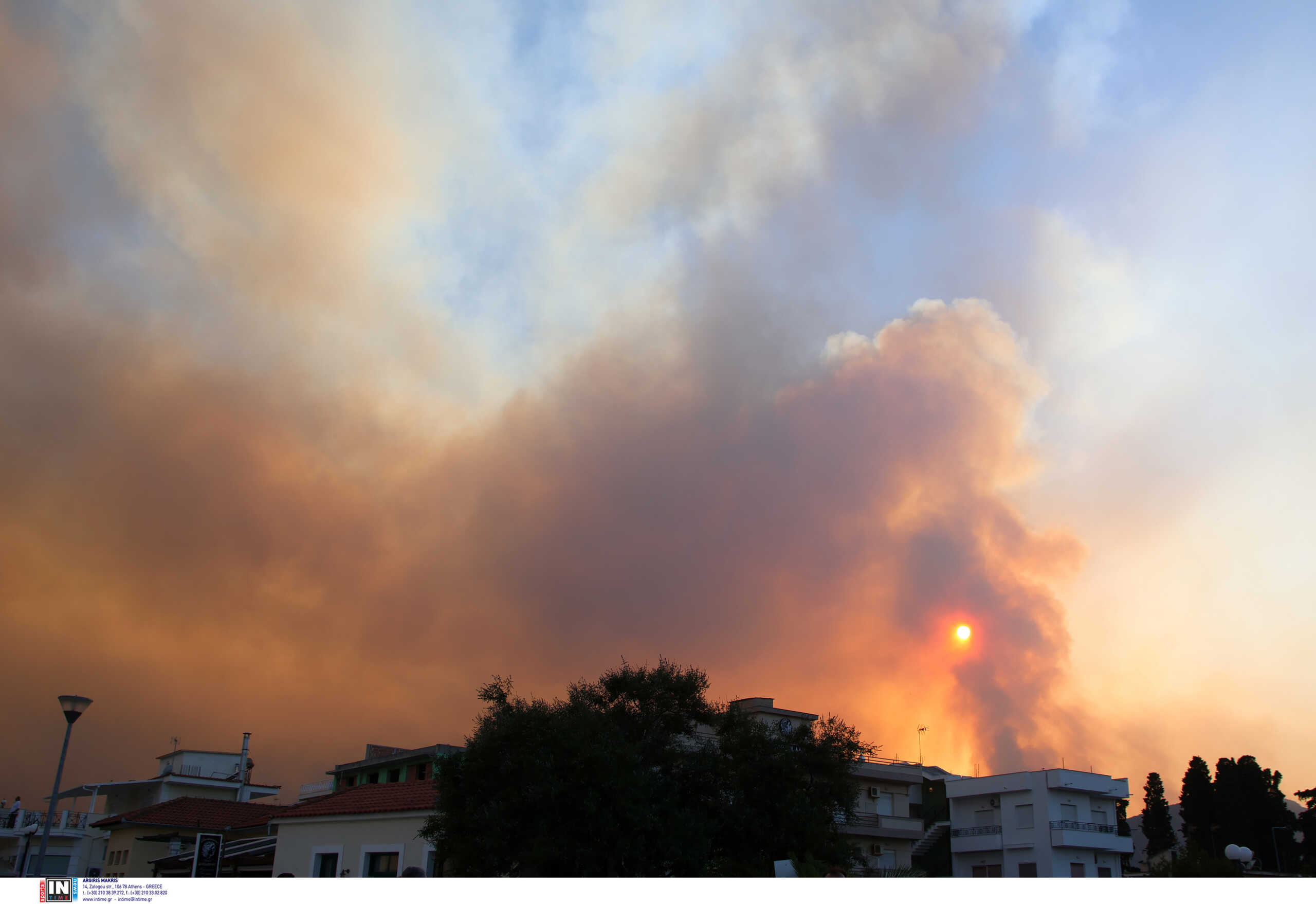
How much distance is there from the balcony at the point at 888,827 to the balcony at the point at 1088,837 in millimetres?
8473

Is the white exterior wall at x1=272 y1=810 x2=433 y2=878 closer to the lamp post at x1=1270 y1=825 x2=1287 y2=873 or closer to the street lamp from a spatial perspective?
the street lamp

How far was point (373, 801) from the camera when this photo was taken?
3369 cm

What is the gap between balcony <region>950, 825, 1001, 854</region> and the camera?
61.2 metres

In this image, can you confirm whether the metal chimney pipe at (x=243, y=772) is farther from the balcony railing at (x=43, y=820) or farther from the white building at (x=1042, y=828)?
the white building at (x=1042, y=828)

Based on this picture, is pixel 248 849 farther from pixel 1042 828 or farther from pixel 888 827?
pixel 1042 828

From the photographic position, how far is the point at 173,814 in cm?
4503

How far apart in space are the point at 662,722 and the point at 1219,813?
2044 inches

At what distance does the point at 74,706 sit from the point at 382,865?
1455cm

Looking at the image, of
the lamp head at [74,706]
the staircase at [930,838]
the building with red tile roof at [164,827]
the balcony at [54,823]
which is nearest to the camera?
the lamp head at [74,706]

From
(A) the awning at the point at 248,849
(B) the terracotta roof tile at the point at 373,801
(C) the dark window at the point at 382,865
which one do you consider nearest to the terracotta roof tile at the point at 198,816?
(A) the awning at the point at 248,849

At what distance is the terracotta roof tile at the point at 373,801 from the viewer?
102ft

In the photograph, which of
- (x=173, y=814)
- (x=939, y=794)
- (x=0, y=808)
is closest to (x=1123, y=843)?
(x=939, y=794)
